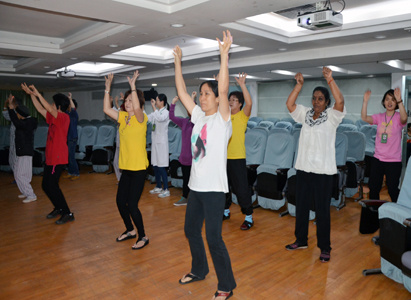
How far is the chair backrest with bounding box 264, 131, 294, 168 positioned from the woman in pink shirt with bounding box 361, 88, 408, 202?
3.61 feet

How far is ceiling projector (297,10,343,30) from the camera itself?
160 inches

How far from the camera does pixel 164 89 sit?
1622 cm

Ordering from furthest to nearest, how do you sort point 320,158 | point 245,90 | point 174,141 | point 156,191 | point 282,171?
point 174,141 → point 156,191 → point 282,171 → point 245,90 → point 320,158

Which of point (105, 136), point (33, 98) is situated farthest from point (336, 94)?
point (105, 136)

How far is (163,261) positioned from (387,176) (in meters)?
2.92

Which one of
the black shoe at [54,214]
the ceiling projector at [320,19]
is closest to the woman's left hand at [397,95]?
the ceiling projector at [320,19]

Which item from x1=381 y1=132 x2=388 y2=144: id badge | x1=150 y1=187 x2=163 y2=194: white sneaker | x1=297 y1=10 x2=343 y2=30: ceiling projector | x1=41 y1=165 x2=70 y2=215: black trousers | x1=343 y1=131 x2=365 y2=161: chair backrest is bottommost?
x1=150 y1=187 x2=163 y2=194: white sneaker

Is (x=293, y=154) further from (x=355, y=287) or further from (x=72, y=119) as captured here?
(x=72, y=119)

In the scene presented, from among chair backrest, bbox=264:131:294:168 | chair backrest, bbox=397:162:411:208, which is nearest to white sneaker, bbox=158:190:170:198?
chair backrest, bbox=264:131:294:168

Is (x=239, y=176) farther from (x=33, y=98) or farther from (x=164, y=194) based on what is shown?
(x=33, y=98)

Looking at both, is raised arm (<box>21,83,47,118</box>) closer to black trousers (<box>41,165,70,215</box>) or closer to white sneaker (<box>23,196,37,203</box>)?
black trousers (<box>41,165,70,215</box>)

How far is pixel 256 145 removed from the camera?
5.39 m

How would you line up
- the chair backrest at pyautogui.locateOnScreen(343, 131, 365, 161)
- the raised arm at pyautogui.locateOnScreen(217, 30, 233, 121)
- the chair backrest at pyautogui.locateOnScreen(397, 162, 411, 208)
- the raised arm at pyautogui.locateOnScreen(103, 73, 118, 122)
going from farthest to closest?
the chair backrest at pyautogui.locateOnScreen(343, 131, 365, 161) → the raised arm at pyautogui.locateOnScreen(103, 73, 118, 122) → the chair backrest at pyautogui.locateOnScreen(397, 162, 411, 208) → the raised arm at pyautogui.locateOnScreen(217, 30, 233, 121)

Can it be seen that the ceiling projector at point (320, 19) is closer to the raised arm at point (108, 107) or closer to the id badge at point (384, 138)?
the id badge at point (384, 138)
